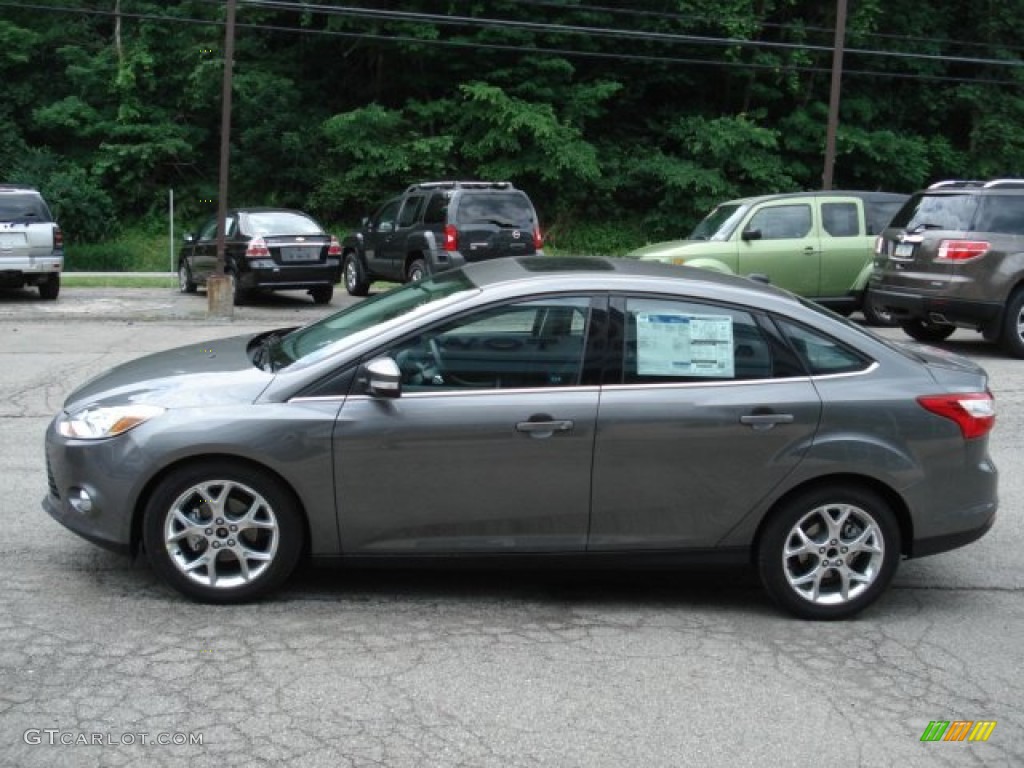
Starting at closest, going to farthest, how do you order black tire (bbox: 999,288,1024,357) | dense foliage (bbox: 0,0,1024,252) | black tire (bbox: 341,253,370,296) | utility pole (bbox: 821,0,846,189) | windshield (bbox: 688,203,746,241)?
1. black tire (bbox: 999,288,1024,357)
2. windshield (bbox: 688,203,746,241)
3. black tire (bbox: 341,253,370,296)
4. utility pole (bbox: 821,0,846,189)
5. dense foliage (bbox: 0,0,1024,252)

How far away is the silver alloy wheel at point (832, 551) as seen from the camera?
509 cm

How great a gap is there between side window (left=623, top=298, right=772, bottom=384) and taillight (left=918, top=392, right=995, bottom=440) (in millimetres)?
753

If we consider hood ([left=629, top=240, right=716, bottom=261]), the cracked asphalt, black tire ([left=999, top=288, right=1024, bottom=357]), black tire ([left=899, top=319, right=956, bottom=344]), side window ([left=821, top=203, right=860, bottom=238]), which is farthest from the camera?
side window ([left=821, top=203, right=860, bottom=238])

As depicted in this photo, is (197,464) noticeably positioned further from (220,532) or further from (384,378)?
(384,378)

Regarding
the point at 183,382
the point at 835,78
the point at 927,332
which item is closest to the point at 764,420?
the point at 183,382

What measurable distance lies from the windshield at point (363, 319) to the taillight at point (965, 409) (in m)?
2.11

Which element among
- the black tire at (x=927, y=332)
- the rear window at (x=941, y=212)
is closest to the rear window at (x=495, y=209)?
the black tire at (x=927, y=332)

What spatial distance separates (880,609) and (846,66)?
35.1 meters

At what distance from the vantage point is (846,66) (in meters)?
37.3

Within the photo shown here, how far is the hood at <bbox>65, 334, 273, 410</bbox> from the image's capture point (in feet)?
16.4

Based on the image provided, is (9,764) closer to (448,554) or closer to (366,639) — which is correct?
(366,639)

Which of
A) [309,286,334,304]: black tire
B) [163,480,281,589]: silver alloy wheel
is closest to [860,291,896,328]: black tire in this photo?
[309,286,334,304]: black tire

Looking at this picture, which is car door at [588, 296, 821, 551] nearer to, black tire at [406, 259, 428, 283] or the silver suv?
black tire at [406, 259, 428, 283]

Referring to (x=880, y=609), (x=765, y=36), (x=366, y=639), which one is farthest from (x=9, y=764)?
(x=765, y=36)
